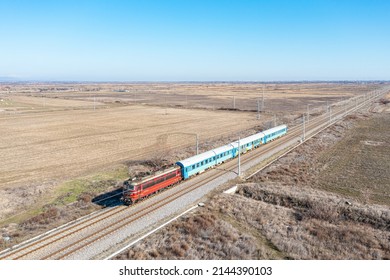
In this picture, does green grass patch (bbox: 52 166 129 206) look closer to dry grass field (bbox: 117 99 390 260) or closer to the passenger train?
the passenger train

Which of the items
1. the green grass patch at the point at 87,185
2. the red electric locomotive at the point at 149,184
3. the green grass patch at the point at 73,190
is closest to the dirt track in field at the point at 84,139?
the green grass patch at the point at 87,185

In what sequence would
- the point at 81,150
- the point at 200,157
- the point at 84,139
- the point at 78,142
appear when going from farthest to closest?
the point at 84,139 → the point at 78,142 → the point at 81,150 → the point at 200,157

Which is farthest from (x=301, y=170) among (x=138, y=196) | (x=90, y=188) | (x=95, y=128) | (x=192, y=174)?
(x=95, y=128)

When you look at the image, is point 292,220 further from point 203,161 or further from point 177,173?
point 203,161

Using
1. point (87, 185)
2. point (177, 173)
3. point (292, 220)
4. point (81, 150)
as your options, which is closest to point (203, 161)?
point (177, 173)

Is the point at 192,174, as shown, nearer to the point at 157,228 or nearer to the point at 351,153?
the point at 157,228

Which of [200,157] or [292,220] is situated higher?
[200,157]
